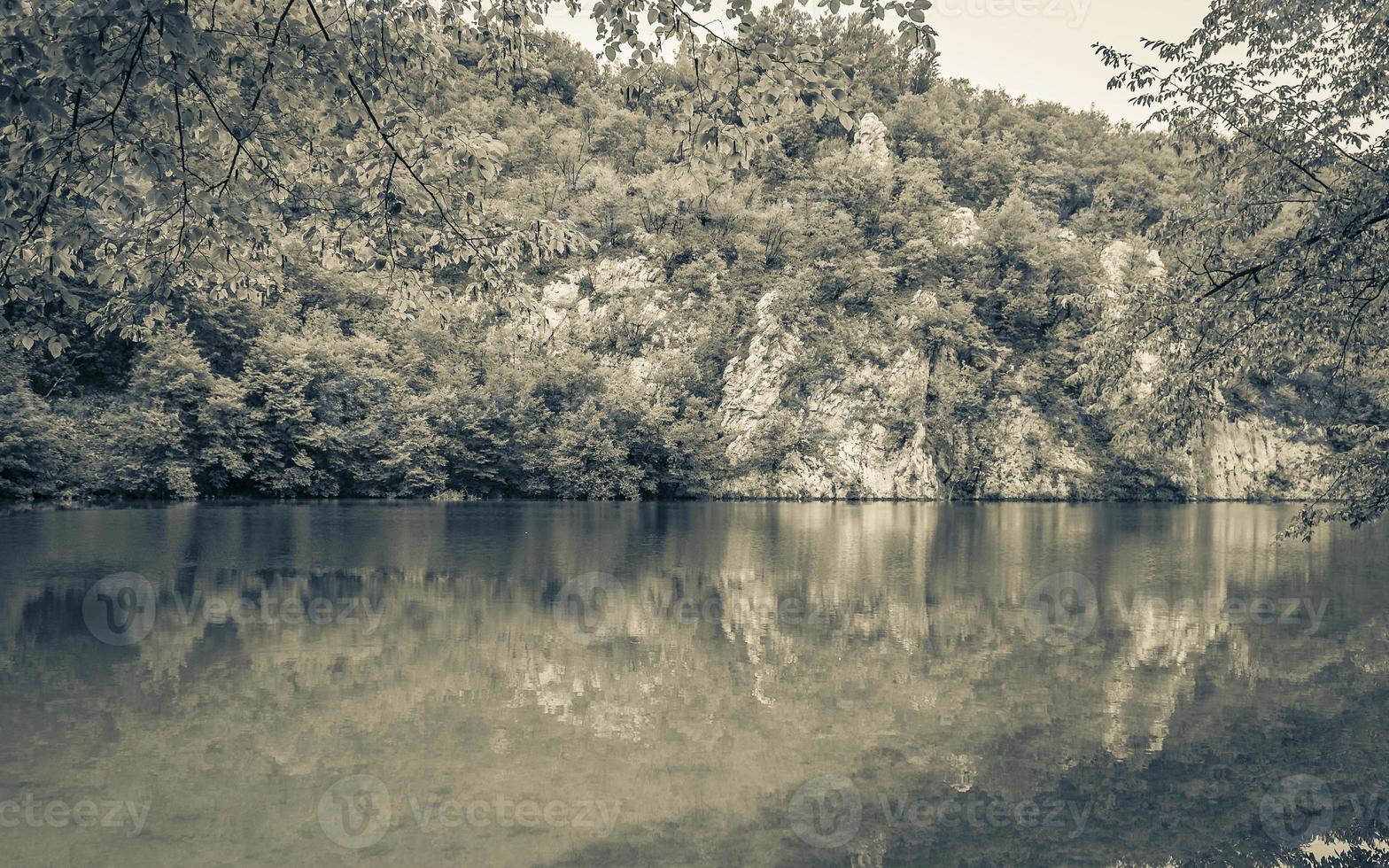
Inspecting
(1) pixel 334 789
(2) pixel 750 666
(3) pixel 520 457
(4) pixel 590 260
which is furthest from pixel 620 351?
(1) pixel 334 789

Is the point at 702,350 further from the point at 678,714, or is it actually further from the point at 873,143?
the point at 678,714

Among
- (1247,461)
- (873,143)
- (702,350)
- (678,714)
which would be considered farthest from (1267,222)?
(873,143)

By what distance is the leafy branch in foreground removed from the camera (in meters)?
5.14

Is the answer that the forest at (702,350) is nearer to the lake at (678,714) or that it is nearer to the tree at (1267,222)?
the lake at (678,714)

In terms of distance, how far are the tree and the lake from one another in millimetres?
3696

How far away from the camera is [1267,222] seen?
11.2 metres

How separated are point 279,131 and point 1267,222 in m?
11.4

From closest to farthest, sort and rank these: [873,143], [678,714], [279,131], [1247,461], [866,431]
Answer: [279,131], [678,714], [866,431], [1247,461], [873,143]

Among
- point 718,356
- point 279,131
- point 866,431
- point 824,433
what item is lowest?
point 824,433

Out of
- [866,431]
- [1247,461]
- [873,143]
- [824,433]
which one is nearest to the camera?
[824,433]

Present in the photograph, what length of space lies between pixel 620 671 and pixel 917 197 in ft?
195

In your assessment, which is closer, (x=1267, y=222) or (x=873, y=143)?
(x=1267, y=222)

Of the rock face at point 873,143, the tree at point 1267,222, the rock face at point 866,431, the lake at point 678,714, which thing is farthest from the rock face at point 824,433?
the tree at point 1267,222

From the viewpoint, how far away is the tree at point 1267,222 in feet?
31.5
